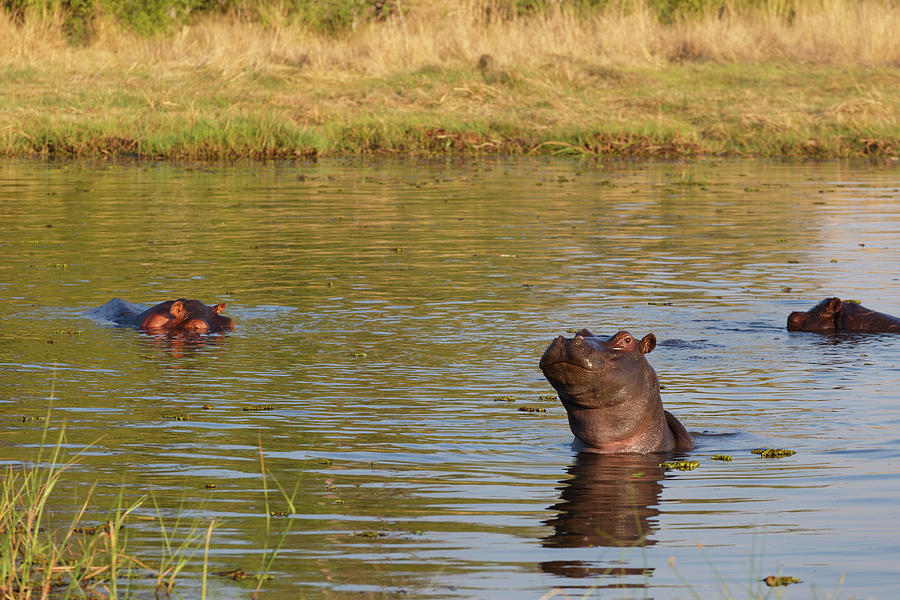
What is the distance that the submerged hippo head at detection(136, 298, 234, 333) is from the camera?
11779mm

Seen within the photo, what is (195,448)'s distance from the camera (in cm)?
797

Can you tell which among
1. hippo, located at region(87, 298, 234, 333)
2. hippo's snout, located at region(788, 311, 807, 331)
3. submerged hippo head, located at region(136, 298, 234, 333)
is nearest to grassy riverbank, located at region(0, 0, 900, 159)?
hippo, located at region(87, 298, 234, 333)

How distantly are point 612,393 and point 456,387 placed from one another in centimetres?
258

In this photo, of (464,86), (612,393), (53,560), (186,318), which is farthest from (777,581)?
(464,86)

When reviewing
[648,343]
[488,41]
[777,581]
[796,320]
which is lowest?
[796,320]

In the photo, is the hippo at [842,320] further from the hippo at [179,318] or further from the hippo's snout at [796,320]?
the hippo at [179,318]

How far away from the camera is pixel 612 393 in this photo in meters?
7.51

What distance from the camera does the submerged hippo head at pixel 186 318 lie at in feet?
38.6

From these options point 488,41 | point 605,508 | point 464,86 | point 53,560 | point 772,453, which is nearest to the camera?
point 53,560

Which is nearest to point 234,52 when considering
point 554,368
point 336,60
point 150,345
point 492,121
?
point 336,60

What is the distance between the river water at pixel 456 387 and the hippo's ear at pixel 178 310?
0.26 meters

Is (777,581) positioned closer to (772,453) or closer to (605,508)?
(605,508)

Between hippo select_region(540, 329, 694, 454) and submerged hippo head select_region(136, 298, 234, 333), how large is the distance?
4.74 metres

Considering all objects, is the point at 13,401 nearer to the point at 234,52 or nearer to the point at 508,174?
the point at 508,174
